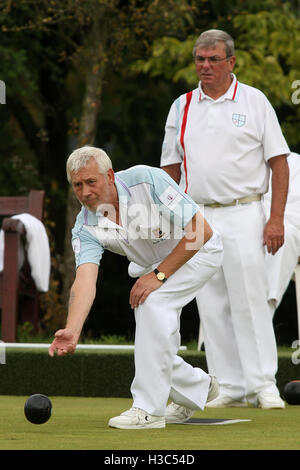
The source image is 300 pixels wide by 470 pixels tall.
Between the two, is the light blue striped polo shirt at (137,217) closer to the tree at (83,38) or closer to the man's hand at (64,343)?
the man's hand at (64,343)

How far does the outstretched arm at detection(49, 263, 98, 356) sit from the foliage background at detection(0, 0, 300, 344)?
5171 millimetres

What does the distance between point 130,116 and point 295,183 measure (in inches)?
202

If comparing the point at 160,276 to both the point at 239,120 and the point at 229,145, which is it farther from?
the point at 239,120

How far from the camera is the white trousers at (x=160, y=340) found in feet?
13.9

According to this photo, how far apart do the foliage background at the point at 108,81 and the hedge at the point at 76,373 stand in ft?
9.84

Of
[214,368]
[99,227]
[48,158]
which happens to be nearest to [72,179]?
[99,227]

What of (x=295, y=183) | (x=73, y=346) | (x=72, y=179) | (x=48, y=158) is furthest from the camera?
(x=48, y=158)

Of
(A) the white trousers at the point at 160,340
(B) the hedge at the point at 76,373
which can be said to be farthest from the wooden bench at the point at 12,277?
(A) the white trousers at the point at 160,340

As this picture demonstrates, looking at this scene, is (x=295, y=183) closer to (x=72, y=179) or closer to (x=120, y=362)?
(x=120, y=362)

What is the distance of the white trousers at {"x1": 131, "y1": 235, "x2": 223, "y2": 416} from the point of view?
4.24m

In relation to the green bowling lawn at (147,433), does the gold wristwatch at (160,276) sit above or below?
above

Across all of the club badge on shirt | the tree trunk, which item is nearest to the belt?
the club badge on shirt

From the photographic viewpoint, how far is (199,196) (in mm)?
5363
